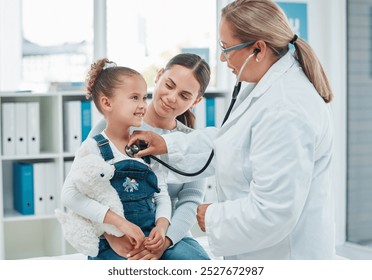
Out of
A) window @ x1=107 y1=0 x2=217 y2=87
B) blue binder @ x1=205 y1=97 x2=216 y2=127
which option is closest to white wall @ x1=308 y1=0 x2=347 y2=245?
window @ x1=107 y1=0 x2=217 y2=87

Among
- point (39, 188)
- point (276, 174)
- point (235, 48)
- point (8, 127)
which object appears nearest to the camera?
point (276, 174)

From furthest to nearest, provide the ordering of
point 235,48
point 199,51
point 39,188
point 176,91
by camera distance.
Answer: point 199,51 → point 39,188 → point 176,91 → point 235,48

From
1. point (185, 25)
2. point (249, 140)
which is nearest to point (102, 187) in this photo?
point (249, 140)

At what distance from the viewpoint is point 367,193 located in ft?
13.2

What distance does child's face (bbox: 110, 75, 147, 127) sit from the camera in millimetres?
1452

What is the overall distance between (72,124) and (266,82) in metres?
1.95

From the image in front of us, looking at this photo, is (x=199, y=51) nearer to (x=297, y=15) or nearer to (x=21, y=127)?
(x=297, y=15)

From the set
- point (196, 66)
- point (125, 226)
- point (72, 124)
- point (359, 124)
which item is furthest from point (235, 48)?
point (359, 124)

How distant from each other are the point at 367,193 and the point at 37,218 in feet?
7.33

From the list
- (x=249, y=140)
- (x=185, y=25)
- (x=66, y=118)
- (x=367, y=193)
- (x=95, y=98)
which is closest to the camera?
(x=249, y=140)

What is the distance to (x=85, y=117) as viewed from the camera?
3.15 m

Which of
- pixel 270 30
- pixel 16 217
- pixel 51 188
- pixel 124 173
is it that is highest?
pixel 270 30

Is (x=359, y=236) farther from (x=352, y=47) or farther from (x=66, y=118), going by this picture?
(x=66, y=118)

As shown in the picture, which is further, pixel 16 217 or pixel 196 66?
pixel 16 217
